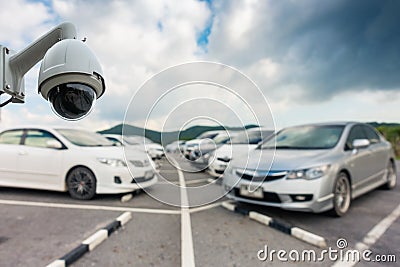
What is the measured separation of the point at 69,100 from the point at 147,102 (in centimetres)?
162

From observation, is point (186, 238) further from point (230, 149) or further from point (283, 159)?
point (230, 149)

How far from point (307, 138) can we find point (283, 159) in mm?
1015

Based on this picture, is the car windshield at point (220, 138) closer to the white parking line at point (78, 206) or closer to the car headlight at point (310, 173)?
the white parking line at point (78, 206)

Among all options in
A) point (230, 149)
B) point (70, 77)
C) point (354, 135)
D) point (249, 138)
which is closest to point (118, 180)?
point (230, 149)

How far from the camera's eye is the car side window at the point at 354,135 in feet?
12.9

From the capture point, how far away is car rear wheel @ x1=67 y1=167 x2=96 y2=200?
4.44 metres

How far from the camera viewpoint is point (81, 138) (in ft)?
16.6

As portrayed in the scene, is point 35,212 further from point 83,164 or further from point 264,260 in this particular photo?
point 264,260

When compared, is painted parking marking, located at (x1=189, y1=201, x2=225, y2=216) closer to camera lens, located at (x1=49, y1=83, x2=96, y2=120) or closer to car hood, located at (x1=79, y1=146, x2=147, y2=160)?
car hood, located at (x1=79, y1=146, x2=147, y2=160)

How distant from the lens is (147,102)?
2553 mm

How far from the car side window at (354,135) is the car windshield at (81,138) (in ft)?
14.8

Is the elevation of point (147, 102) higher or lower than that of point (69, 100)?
higher

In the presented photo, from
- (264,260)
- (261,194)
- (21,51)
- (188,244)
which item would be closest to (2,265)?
(188,244)

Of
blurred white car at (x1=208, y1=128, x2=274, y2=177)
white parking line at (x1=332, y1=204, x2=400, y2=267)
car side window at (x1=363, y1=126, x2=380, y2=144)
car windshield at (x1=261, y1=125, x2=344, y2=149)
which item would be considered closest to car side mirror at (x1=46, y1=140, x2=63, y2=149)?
blurred white car at (x1=208, y1=128, x2=274, y2=177)
